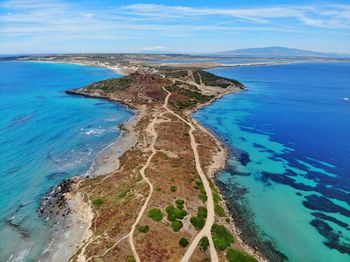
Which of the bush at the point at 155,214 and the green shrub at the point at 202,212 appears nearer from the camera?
the bush at the point at 155,214

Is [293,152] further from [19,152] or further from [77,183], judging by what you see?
[19,152]

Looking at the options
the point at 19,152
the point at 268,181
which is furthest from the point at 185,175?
the point at 19,152

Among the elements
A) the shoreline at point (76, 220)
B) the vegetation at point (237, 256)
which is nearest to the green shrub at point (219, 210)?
the vegetation at point (237, 256)

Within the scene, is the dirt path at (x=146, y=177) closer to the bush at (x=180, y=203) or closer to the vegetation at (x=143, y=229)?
the vegetation at (x=143, y=229)

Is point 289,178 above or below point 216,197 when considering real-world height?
below

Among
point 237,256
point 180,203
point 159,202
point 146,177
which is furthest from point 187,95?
point 237,256

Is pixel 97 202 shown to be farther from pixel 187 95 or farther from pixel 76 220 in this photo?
pixel 187 95

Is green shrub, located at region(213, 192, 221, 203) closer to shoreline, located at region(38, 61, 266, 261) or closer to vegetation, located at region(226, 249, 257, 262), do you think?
shoreline, located at region(38, 61, 266, 261)
